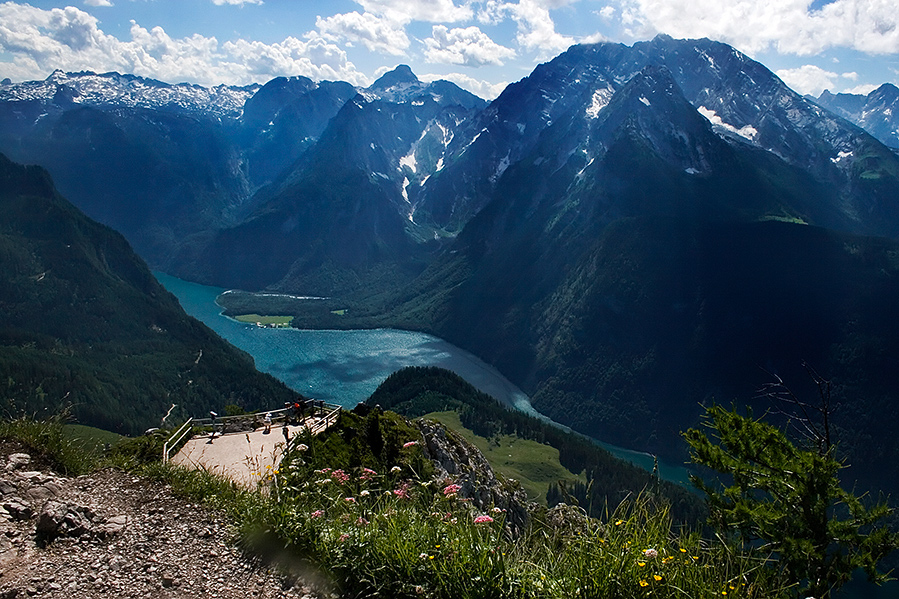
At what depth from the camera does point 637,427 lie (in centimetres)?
15988

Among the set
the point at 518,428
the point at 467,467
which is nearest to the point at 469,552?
the point at 467,467

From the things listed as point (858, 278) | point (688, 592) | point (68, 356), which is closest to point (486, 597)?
point (688, 592)

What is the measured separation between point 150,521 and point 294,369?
195765 mm

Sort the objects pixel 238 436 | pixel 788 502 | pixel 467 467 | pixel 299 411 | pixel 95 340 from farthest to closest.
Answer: pixel 95 340 < pixel 467 467 < pixel 299 411 < pixel 238 436 < pixel 788 502

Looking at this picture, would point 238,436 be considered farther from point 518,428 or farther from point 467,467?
point 518,428

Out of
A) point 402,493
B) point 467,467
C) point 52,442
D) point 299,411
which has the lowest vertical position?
point 467,467

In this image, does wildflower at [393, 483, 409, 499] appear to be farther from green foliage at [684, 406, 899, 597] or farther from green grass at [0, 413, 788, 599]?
green foliage at [684, 406, 899, 597]

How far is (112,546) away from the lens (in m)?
7.73

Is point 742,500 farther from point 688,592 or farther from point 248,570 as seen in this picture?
point 248,570

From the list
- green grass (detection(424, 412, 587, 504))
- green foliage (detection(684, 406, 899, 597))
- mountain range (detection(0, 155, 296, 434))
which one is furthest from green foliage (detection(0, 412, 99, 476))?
mountain range (detection(0, 155, 296, 434))

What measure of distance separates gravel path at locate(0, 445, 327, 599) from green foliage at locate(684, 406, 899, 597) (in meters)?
11.0

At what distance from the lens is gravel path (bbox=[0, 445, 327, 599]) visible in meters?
6.98

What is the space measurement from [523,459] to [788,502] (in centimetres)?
9977

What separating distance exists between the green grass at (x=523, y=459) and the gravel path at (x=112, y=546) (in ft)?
293
